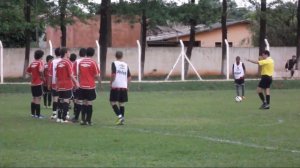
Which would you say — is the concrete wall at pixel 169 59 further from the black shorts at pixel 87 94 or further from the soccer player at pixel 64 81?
the black shorts at pixel 87 94

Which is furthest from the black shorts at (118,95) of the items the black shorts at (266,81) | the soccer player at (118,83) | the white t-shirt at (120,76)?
the black shorts at (266,81)

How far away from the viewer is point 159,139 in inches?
513

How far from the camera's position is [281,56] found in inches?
1900

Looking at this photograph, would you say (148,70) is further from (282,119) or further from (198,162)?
(198,162)

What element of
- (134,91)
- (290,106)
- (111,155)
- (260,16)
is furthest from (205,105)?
(260,16)

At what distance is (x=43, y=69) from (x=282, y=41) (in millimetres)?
42495

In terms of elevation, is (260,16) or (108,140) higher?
(260,16)

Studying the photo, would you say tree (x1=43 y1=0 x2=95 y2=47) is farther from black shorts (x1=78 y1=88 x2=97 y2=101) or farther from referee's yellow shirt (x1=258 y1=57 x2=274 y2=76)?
black shorts (x1=78 y1=88 x2=97 y2=101)

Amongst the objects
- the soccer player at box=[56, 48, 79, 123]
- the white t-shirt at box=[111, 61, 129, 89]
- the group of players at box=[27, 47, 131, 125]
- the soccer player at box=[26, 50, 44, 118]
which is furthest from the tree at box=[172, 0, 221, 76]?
the white t-shirt at box=[111, 61, 129, 89]

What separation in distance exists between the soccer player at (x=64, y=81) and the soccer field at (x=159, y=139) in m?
0.59

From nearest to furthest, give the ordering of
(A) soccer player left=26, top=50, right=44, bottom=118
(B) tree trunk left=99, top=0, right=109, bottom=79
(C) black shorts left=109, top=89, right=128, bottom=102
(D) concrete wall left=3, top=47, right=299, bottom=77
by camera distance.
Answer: (C) black shorts left=109, top=89, right=128, bottom=102
(A) soccer player left=26, top=50, right=44, bottom=118
(B) tree trunk left=99, top=0, right=109, bottom=79
(D) concrete wall left=3, top=47, right=299, bottom=77

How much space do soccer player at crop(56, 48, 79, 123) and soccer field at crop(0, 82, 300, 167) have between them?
1.93 ft

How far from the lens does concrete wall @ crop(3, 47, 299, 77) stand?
141 ft

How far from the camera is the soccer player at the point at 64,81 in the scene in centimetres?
1645
